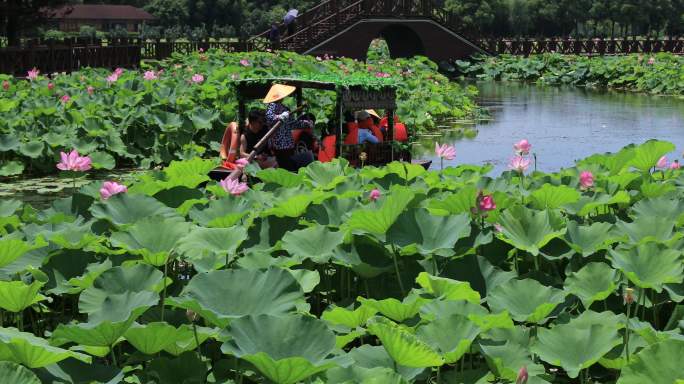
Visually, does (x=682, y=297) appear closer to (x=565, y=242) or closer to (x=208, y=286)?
(x=565, y=242)

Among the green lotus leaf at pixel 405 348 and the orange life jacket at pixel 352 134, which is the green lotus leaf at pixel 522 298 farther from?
the orange life jacket at pixel 352 134

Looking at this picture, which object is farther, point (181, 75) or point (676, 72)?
point (676, 72)

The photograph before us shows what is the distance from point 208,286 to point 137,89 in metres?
10.4

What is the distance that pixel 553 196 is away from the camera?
406 centimetres

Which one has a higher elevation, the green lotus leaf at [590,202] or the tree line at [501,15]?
the tree line at [501,15]

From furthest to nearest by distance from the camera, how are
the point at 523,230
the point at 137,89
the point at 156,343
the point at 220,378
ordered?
the point at 137,89 → the point at 523,230 → the point at 220,378 → the point at 156,343

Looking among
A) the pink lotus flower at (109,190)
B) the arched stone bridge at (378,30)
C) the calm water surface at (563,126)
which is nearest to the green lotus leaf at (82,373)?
the pink lotus flower at (109,190)

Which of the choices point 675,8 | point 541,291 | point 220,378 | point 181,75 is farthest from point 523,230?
point 675,8

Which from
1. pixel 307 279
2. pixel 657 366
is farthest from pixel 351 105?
pixel 657 366

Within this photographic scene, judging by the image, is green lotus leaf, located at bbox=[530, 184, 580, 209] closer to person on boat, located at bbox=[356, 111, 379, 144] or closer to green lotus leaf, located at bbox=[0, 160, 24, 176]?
person on boat, located at bbox=[356, 111, 379, 144]

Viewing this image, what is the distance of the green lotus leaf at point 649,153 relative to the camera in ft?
16.3

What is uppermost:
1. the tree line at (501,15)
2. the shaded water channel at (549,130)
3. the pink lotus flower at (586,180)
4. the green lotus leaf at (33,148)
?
the tree line at (501,15)

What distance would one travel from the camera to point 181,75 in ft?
50.4

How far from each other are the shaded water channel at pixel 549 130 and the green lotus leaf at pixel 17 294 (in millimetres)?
5523
